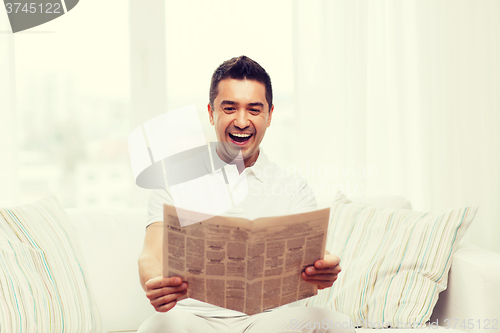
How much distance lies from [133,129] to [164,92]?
274 millimetres

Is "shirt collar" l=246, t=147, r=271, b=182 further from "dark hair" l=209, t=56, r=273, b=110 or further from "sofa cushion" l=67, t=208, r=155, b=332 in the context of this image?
"sofa cushion" l=67, t=208, r=155, b=332

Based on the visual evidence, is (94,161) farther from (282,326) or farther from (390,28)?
(390,28)

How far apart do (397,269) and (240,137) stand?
71 cm

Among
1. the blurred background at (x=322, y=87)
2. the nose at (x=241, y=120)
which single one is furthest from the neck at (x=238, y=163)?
the blurred background at (x=322, y=87)

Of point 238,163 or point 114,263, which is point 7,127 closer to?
point 114,263

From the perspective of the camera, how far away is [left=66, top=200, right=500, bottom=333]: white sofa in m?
1.33

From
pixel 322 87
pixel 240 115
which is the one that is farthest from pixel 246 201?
pixel 322 87

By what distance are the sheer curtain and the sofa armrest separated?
1.05 m

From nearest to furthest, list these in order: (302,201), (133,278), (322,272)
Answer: (322,272)
(302,201)
(133,278)

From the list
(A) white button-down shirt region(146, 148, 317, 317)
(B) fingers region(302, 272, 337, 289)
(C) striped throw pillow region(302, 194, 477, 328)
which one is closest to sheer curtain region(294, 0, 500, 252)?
(C) striped throw pillow region(302, 194, 477, 328)

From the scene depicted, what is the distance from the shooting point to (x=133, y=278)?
1.53 metres

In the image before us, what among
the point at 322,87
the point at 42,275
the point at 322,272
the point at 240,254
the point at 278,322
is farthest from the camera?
the point at 322,87

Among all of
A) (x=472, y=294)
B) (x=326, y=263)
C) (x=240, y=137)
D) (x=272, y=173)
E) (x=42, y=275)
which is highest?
(x=240, y=137)

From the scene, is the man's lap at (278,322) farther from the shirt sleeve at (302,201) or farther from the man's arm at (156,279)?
the shirt sleeve at (302,201)
